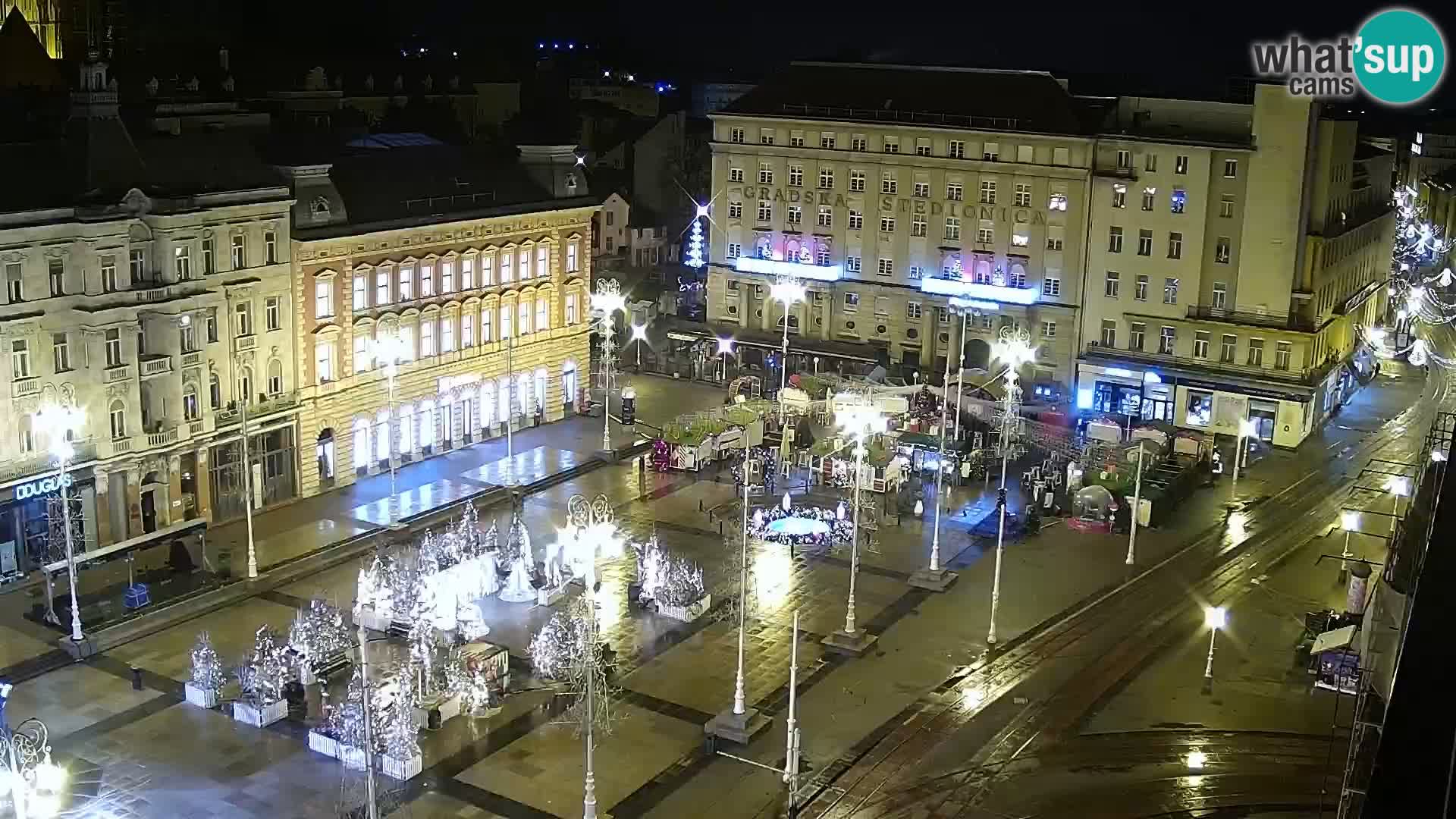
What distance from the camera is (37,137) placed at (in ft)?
198

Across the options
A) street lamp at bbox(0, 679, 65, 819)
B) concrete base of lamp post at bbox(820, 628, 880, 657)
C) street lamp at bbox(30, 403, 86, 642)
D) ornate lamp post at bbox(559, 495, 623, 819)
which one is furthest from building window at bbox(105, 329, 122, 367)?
concrete base of lamp post at bbox(820, 628, 880, 657)

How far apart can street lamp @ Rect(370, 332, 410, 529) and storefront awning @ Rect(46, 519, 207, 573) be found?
330 inches

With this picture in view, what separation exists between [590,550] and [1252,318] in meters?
50.3

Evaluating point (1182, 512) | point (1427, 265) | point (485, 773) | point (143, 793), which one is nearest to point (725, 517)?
point (1182, 512)

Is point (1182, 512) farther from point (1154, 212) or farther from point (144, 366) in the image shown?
point (144, 366)

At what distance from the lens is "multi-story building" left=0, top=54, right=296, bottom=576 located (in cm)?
5412

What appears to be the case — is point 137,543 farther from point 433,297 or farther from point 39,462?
point 433,297

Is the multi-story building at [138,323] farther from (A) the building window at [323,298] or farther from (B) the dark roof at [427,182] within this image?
(B) the dark roof at [427,182]

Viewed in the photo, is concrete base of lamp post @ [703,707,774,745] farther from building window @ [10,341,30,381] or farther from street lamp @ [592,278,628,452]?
street lamp @ [592,278,628,452]

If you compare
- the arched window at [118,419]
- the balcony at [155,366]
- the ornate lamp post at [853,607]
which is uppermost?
the balcony at [155,366]

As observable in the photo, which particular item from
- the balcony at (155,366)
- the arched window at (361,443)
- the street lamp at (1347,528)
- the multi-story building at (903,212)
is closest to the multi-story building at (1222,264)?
the multi-story building at (903,212)

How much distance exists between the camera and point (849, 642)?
5122 centimetres

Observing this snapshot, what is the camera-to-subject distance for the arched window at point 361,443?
226 feet

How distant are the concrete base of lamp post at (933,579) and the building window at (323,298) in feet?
95.0
